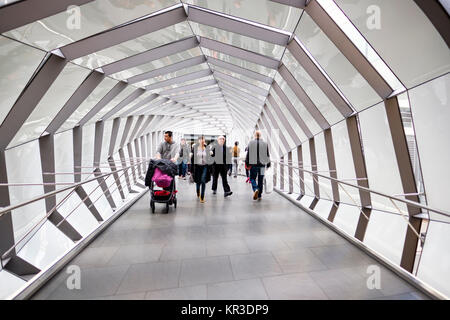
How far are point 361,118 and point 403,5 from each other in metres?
3.46

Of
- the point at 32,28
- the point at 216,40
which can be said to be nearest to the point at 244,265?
the point at 32,28

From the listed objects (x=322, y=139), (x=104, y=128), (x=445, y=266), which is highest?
(x=104, y=128)

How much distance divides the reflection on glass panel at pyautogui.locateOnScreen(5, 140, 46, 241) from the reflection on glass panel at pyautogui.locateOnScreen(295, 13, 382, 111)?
7.41m

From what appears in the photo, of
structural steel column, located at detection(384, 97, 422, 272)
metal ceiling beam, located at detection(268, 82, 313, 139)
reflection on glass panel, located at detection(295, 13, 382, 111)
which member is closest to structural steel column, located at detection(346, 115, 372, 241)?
reflection on glass panel, located at detection(295, 13, 382, 111)

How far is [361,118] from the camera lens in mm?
6230

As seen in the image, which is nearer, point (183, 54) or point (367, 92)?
point (367, 92)

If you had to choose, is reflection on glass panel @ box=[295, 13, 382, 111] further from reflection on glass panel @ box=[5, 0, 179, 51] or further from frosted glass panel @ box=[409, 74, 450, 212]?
reflection on glass panel @ box=[5, 0, 179, 51]

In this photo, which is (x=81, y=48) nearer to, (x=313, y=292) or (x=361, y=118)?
(x=313, y=292)

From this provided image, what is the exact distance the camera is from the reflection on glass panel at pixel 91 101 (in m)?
6.77

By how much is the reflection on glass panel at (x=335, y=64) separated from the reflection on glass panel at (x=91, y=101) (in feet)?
18.4

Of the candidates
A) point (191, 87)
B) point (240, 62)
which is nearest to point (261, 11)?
point (240, 62)

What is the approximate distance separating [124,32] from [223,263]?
5243 millimetres

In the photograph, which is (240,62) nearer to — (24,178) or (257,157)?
(257,157)

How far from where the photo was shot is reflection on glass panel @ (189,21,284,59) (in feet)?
19.8
